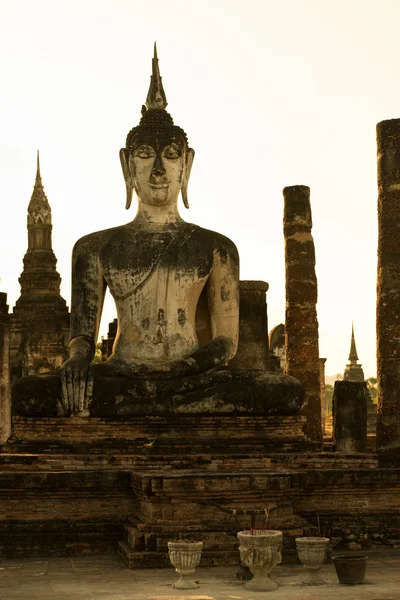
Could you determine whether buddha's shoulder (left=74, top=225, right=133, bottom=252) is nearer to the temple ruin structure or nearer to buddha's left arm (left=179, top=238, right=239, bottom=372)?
the temple ruin structure

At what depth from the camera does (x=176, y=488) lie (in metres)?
9.12

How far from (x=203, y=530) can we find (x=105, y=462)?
68.5 inches

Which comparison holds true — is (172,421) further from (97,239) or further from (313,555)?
(313,555)

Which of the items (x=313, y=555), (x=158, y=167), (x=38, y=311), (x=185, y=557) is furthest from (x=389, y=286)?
(x=38, y=311)

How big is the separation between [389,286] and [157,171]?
3.30 m

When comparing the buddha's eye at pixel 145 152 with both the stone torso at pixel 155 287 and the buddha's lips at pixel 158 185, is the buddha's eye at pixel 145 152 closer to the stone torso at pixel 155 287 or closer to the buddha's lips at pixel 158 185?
the buddha's lips at pixel 158 185

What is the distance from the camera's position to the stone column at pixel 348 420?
48.4 feet

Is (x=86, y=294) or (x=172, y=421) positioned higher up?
(x=86, y=294)

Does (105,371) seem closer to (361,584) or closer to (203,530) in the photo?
(203,530)

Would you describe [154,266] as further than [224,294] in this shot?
No

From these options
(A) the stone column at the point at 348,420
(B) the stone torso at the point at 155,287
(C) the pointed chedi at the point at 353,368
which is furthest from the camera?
(C) the pointed chedi at the point at 353,368

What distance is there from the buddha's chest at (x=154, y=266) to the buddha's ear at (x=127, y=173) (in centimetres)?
79

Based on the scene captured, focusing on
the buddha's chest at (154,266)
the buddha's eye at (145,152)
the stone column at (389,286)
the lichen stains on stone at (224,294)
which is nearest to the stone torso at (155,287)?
the buddha's chest at (154,266)

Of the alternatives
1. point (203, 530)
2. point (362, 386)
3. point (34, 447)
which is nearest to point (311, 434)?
point (362, 386)
